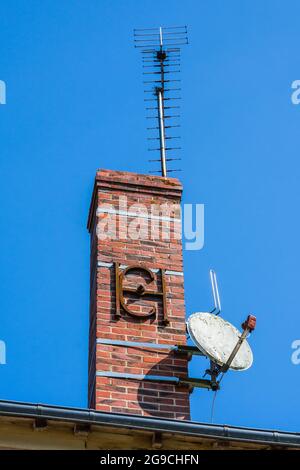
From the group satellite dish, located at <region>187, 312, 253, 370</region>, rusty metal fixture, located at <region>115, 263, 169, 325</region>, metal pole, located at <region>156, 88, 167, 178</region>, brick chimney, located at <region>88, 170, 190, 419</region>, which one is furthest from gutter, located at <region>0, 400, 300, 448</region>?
metal pole, located at <region>156, 88, 167, 178</region>

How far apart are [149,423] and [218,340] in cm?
282

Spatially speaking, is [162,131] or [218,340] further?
[162,131]

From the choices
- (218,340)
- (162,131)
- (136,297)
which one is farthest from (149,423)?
(162,131)

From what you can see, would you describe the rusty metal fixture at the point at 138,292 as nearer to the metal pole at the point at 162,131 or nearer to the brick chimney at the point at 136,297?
the brick chimney at the point at 136,297

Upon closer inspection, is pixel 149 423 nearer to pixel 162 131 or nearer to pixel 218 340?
pixel 218 340

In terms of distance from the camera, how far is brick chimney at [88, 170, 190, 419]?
1245 cm

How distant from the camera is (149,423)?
10.1 metres

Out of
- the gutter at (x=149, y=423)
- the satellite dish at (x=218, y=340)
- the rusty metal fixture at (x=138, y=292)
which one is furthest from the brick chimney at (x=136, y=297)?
the gutter at (x=149, y=423)

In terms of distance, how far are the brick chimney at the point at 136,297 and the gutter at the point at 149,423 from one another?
6.52 feet

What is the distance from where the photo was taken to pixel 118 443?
10219mm

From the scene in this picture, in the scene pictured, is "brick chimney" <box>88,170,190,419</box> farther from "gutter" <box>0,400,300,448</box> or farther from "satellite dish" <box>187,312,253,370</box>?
"gutter" <box>0,400,300,448</box>

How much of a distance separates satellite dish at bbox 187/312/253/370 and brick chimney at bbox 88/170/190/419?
1.10ft

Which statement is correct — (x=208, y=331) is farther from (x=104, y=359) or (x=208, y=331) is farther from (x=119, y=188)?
(x=119, y=188)

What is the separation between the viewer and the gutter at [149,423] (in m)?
9.92
